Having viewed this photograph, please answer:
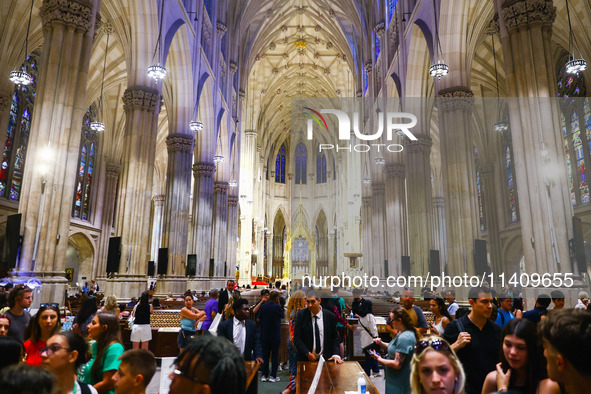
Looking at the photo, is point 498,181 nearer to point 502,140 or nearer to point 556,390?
point 502,140

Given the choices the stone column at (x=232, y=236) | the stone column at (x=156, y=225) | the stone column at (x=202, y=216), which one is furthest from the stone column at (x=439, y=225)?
the stone column at (x=156, y=225)

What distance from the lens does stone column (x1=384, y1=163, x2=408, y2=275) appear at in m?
20.7

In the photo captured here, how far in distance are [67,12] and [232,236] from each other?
849 inches

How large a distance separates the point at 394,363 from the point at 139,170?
458 inches

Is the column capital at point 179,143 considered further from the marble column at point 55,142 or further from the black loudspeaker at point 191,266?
the marble column at point 55,142

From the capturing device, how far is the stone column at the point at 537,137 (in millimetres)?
8641

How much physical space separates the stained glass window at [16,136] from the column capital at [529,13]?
20566 mm

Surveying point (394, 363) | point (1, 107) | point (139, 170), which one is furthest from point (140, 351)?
point (1, 107)

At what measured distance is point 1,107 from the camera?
1823 cm

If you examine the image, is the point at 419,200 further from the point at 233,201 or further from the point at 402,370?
the point at 233,201

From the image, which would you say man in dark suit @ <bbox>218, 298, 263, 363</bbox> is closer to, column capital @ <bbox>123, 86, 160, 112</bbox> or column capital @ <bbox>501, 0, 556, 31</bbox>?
column capital @ <bbox>501, 0, 556, 31</bbox>

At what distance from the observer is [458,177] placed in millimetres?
12844

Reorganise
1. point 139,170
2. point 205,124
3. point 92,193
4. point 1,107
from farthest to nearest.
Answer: point 92,193 < point 205,124 < point 1,107 < point 139,170

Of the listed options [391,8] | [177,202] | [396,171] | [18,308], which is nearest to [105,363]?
[18,308]
